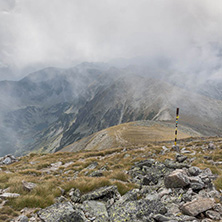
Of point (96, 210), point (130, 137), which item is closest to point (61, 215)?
point (96, 210)

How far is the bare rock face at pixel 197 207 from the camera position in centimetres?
565

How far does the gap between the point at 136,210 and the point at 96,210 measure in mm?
1758

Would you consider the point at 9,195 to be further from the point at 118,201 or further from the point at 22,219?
the point at 118,201

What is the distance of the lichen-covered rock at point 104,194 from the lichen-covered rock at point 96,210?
1.31 ft

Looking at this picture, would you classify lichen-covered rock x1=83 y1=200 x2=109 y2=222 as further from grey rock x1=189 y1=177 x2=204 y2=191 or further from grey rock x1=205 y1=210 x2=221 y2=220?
grey rock x1=189 y1=177 x2=204 y2=191

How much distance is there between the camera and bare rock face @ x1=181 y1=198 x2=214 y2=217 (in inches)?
222

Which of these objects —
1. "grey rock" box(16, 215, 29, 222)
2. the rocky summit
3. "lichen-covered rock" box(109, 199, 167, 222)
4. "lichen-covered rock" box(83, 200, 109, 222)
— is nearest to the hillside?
the rocky summit

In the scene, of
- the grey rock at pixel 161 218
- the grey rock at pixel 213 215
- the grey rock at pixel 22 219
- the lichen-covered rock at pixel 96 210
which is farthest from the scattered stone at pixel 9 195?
the grey rock at pixel 213 215

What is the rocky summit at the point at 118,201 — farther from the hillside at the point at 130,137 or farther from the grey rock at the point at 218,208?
→ the hillside at the point at 130,137

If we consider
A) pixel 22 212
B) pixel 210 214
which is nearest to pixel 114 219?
pixel 210 214

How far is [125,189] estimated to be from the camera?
8.82 metres

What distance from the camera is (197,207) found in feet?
19.0

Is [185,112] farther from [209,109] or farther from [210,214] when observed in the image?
[210,214]

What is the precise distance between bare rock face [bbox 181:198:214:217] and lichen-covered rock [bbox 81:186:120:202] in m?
3.35
